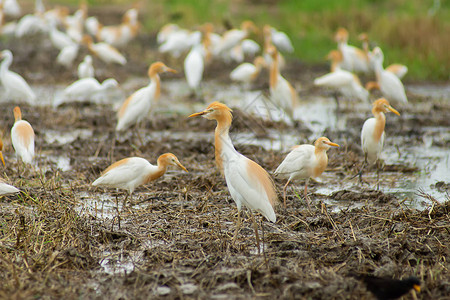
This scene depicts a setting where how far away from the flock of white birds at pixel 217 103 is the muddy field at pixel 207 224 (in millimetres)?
366

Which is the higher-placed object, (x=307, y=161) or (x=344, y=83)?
(x=307, y=161)

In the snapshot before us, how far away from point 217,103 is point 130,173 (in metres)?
1.33

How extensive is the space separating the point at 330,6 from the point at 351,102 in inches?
326

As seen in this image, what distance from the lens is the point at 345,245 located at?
4473 mm

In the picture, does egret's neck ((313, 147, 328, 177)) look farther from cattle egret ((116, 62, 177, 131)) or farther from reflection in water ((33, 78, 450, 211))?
cattle egret ((116, 62, 177, 131))

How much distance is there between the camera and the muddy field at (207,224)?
3832mm

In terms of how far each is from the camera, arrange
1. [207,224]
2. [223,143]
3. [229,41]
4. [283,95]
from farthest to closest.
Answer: [229,41]
[283,95]
[207,224]
[223,143]

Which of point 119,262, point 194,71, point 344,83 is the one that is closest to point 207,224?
point 119,262

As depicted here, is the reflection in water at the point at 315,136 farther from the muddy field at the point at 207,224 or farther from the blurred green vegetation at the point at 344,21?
the blurred green vegetation at the point at 344,21

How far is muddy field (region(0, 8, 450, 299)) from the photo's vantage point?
383cm

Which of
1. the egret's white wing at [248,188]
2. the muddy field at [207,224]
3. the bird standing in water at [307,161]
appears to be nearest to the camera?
the muddy field at [207,224]

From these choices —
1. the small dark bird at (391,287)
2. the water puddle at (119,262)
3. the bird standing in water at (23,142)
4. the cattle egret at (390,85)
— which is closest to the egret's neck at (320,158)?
the water puddle at (119,262)

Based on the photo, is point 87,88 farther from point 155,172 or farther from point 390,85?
point 390,85

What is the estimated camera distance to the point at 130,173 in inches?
217
